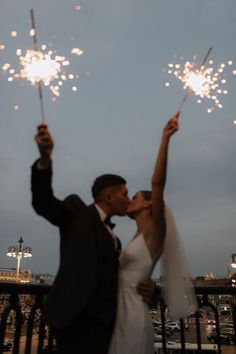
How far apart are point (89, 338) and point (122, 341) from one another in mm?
302

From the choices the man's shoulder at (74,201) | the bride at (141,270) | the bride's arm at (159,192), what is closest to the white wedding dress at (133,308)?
the bride at (141,270)

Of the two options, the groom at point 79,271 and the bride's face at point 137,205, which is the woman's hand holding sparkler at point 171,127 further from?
the groom at point 79,271

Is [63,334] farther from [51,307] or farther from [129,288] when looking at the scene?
[129,288]

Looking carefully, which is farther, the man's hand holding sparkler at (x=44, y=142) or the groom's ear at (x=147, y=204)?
the groom's ear at (x=147, y=204)

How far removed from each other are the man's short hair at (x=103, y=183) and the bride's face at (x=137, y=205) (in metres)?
0.30

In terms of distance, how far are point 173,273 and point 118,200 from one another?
813mm

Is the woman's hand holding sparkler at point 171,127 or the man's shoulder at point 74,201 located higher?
the woman's hand holding sparkler at point 171,127

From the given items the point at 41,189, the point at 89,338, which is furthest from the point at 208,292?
the point at 41,189

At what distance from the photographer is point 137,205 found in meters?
3.15

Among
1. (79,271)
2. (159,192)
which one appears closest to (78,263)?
(79,271)

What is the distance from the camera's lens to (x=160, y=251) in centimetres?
291

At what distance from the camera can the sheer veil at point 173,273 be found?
3.12m

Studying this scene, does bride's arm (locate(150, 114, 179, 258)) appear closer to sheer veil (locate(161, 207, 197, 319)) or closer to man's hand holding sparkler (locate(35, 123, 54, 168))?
sheer veil (locate(161, 207, 197, 319))

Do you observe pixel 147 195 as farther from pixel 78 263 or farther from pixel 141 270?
pixel 78 263
